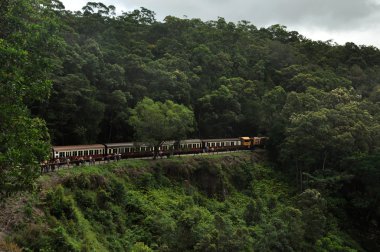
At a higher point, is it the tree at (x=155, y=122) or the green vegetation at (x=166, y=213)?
the tree at (x=155, y=122)

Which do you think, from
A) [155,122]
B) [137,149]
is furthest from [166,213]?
[137,149]

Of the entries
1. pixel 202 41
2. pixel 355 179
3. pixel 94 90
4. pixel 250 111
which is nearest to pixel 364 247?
pixel 355 179

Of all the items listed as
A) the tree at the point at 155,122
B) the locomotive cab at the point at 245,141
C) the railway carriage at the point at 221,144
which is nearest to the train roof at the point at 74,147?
the tree at the point at 155,122

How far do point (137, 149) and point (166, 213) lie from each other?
34.2 ft

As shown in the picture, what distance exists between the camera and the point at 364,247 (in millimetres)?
38750

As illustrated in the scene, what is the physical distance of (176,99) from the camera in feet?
161

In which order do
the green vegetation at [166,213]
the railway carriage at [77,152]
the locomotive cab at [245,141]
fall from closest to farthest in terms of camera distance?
the green vegetation at [166,213]
the railway carriage at [77,152]
the locomotive cab at [245,141]

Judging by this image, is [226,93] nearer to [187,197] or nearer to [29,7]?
[187,197]

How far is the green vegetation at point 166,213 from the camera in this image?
21.8 metres

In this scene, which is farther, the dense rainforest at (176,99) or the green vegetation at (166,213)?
the green vegetation at (166,213)

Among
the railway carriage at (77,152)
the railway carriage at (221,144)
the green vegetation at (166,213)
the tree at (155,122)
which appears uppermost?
the tree at (155,122)

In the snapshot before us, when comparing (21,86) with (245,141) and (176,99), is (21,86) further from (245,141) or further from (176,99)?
(245,141)

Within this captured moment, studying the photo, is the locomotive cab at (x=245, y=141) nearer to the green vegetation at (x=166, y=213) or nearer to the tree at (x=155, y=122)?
the green vegetation at (x=166, y=213)

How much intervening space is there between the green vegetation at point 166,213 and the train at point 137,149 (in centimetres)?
232
